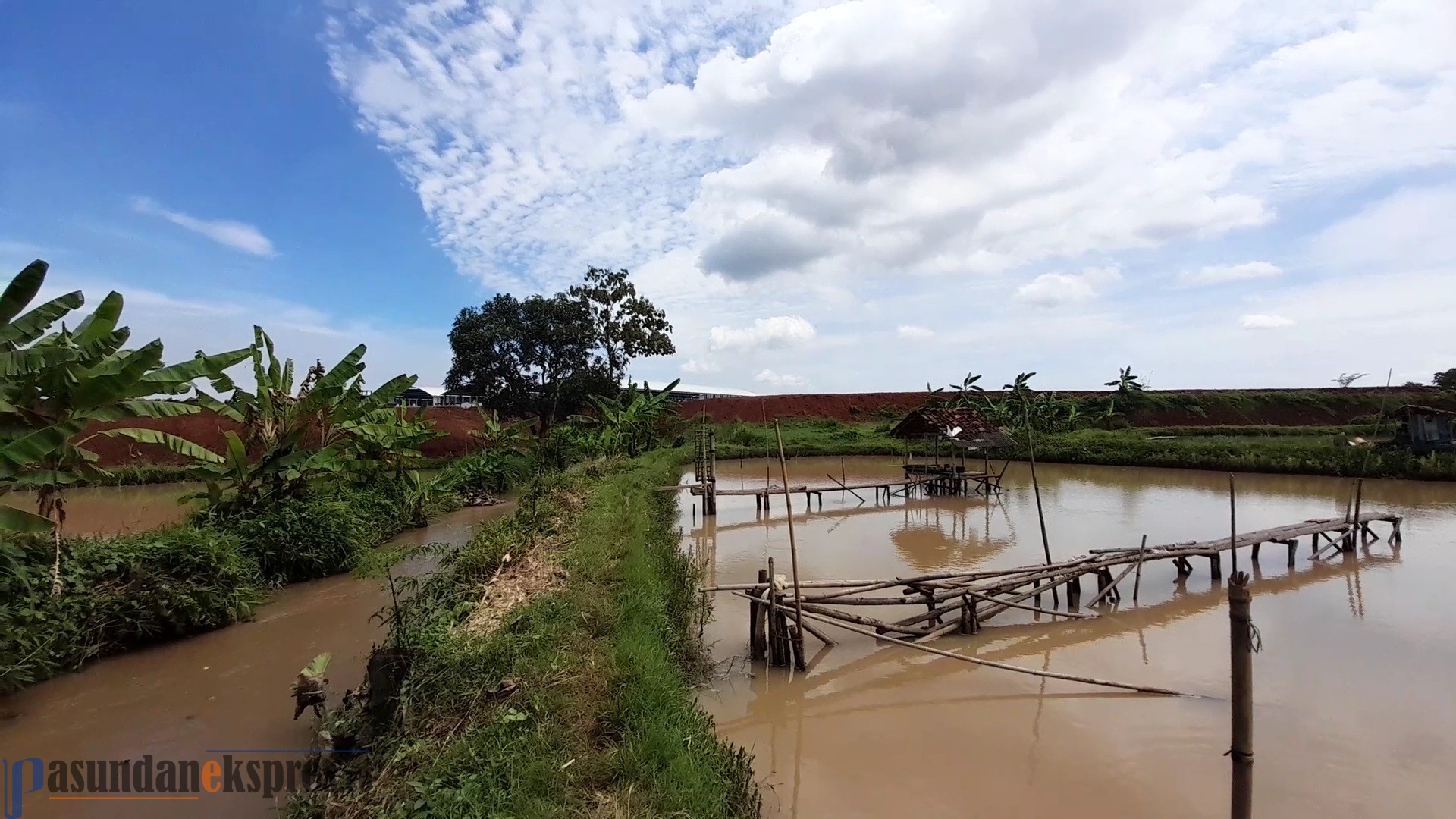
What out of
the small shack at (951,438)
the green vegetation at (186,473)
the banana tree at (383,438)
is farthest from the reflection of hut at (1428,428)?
the green vegetation at (186,473)

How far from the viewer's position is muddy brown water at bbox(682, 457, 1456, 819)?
3.86 metres

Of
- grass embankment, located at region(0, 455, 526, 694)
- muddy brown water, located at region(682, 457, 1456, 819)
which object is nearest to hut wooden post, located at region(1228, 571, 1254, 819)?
muddy brown water, located at region(682, 457, 1456, 819)

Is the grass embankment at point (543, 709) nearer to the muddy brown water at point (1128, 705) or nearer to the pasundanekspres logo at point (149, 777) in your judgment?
the pasundanekspres logo at point (149, 777)

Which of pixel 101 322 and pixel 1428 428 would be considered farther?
pixel 1428 428

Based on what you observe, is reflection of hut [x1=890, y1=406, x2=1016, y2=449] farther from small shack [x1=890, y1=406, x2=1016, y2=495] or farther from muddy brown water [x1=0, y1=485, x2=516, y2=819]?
muddy brown water [x1=0, y1=485, x2=516, y2=819]

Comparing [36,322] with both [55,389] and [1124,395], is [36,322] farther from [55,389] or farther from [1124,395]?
[1124,395]

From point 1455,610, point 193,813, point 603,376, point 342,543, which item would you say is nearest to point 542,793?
point 193,813

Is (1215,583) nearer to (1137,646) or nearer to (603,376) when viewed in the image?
(1137,646)

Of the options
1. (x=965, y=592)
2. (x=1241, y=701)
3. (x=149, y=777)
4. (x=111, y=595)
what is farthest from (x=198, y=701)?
(x=1241, y=701)

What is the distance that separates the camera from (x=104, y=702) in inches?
189

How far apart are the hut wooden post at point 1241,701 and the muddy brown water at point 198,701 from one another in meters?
4.71

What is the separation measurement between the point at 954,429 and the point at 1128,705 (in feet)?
34.6

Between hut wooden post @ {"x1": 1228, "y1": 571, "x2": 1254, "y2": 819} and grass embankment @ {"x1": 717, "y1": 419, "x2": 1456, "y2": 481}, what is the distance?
10251 millimetres

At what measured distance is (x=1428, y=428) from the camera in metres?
16.5
